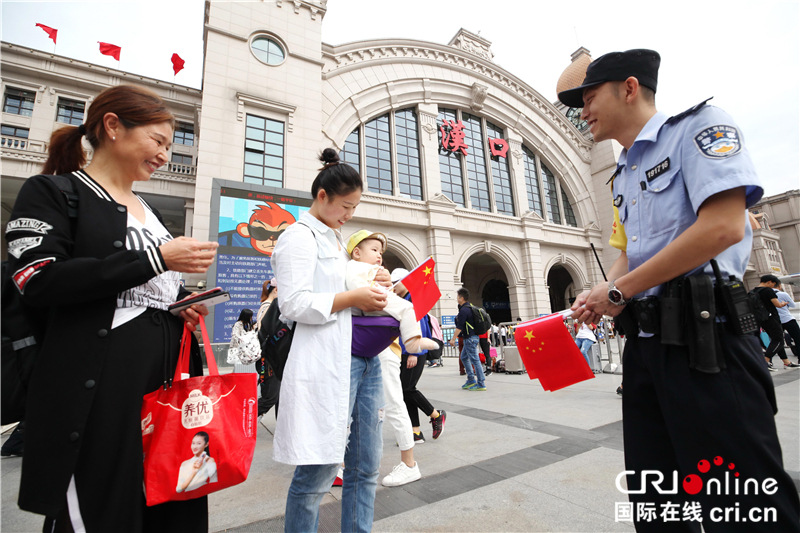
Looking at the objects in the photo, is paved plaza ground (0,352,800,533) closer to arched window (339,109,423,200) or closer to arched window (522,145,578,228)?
arched window (339,109,423,200)

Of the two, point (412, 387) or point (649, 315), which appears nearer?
point (649, 315)

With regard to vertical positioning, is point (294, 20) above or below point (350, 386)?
above

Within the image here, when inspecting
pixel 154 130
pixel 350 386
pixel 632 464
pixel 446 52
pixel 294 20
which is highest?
pixel 446 52

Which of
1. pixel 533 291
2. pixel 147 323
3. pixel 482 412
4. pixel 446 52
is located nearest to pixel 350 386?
pixel 147 323

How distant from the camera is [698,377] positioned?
118 centimetres

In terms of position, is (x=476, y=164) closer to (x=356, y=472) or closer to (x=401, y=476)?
(x=401, y=476)

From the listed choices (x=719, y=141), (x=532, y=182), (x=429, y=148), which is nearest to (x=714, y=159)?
(x=719, y=141)

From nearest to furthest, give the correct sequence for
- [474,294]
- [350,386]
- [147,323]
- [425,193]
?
1. [147,323]
2. [350,386]
3. [425,193]
4. [474,294]

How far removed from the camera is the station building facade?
13.2 m

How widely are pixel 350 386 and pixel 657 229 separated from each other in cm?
148

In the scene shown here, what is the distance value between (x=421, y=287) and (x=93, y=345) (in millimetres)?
1609

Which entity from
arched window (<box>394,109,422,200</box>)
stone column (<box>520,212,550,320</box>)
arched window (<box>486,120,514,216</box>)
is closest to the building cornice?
arched window (<box>394,109,422,200</box>)

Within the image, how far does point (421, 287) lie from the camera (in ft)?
7.50

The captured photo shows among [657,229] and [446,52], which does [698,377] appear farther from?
[446,52]
